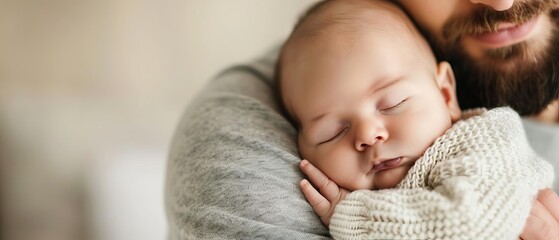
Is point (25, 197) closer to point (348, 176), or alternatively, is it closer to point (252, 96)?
point (252, 96)

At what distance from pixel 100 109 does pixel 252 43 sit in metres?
0.59

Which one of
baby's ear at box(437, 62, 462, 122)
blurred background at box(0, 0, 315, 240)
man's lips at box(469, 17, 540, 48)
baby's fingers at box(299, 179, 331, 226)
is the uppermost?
man's lips at box(469, 17, 540, 48)

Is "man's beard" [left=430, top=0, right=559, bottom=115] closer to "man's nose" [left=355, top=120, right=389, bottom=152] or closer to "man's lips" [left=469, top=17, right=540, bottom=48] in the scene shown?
"man's lips" [left=469, top=17, right=540, bottom=48]

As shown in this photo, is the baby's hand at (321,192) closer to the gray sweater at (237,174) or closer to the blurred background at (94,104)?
the gray sweater at (237,174)

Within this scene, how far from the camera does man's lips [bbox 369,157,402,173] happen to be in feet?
3.13

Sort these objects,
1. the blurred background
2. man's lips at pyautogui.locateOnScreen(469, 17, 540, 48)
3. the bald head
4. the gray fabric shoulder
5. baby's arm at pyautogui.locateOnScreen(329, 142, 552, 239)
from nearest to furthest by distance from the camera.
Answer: baby's arm at pyautogui.locateOnScreen(329, 142, 552, 239) < the gray fabric shoulder < the bald head < man's lips at pyautogui.locateOnScreen(469, 17, 540, 48) < the blurred background

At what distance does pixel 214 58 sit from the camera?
2.22m

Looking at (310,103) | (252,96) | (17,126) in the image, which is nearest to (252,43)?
(17,126)

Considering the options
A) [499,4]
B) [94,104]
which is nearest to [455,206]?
[499,4]

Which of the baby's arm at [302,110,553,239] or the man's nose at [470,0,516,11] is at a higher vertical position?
the man's nose at [470,0,516,11]

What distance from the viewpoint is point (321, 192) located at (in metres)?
0.99

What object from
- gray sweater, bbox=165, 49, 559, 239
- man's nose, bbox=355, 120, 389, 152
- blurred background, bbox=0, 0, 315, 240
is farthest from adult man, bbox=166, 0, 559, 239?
blurred background, bbox=0, 0, 315, 240

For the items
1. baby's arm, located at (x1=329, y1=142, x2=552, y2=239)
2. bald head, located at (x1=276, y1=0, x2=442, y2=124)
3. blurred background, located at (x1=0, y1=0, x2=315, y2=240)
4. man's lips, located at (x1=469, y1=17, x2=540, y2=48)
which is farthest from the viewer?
blurred background, located at (x1=0, y1=0, x2=315, y2=240)

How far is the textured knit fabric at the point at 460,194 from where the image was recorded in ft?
2.61
